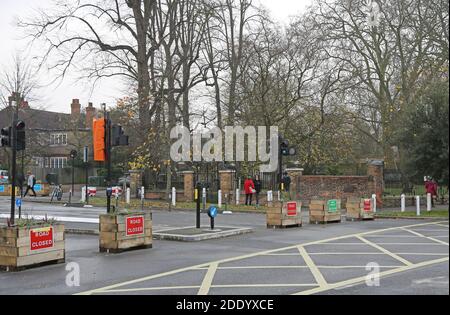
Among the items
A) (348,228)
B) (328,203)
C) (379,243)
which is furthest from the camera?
(328,203)

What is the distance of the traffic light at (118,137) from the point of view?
16.5m

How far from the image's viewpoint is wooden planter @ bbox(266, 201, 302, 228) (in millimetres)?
19484

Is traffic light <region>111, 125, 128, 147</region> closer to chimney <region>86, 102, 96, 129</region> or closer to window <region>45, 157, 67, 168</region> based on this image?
chimney <region>86, 102, 96, 129</region>

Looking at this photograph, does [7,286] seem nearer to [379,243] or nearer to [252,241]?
[252,241]

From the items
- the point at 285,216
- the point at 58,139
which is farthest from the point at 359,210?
the point at 58,139

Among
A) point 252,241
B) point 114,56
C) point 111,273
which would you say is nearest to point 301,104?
point 114,56

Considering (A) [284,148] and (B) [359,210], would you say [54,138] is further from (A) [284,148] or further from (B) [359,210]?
(A) [284,148]

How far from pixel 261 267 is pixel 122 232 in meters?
4.05

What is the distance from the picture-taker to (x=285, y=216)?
64.4ft

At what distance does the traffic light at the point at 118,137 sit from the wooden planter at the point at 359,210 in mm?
10657

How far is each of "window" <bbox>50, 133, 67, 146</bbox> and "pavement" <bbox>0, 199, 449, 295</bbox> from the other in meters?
56.5

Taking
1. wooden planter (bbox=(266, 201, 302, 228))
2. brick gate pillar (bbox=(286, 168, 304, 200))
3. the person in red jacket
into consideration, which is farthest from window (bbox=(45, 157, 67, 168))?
wooden planter (bbox=(266, 201, 302, 228))
